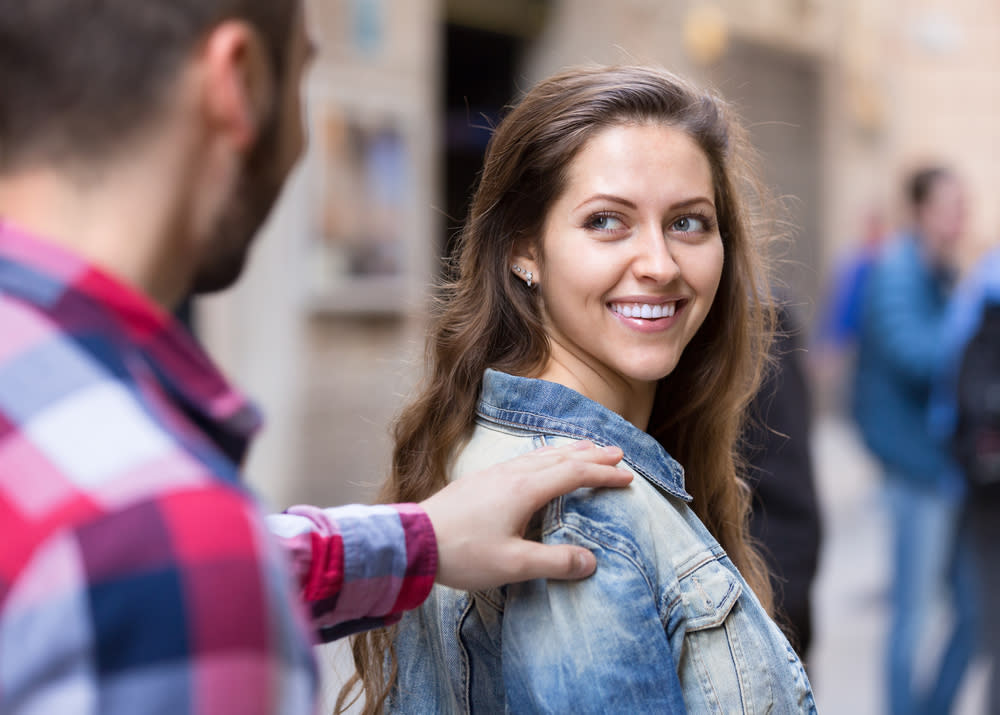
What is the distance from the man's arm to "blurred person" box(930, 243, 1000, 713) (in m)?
2.49

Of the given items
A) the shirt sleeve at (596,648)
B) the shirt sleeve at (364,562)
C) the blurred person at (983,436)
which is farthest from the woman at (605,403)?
the blurred person at (983,436)

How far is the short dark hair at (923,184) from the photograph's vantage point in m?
4.75

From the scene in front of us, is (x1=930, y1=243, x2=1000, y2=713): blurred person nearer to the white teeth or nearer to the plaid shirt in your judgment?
Answer: the white teeth

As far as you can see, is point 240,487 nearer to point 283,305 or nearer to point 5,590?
point 5,590

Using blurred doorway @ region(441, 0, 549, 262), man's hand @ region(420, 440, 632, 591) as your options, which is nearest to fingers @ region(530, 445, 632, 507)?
man's hand @ region(420, 440, 632, 591)

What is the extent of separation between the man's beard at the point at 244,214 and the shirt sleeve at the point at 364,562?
500mm

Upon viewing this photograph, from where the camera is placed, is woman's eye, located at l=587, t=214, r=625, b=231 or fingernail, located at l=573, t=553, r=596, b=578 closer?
fingernail, located at l=573, t=553, r=596, b=578

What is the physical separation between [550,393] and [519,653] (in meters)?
0.35

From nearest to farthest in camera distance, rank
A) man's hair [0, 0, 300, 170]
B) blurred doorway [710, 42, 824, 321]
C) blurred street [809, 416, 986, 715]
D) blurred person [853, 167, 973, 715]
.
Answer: man's hair [0, 0, 300, 170] < blurred person [853, 167, 973, 715] < blurred street [809, 416, 986, 715] < blurred doorway [710, 42, 824, 321]

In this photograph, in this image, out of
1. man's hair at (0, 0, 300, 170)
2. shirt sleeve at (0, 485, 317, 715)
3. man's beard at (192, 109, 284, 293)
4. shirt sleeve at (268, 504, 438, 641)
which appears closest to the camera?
shirt sleeve at (0, 485, 317, 715)

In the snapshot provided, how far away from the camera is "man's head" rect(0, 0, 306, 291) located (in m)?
0.81

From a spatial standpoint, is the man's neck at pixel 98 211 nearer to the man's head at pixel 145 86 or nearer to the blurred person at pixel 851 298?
the man's head at pixel 145 86

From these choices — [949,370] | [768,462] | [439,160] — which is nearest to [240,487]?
[768,462]

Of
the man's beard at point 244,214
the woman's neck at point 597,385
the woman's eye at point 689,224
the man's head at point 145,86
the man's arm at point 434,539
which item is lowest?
the man's arm at point 434,539
